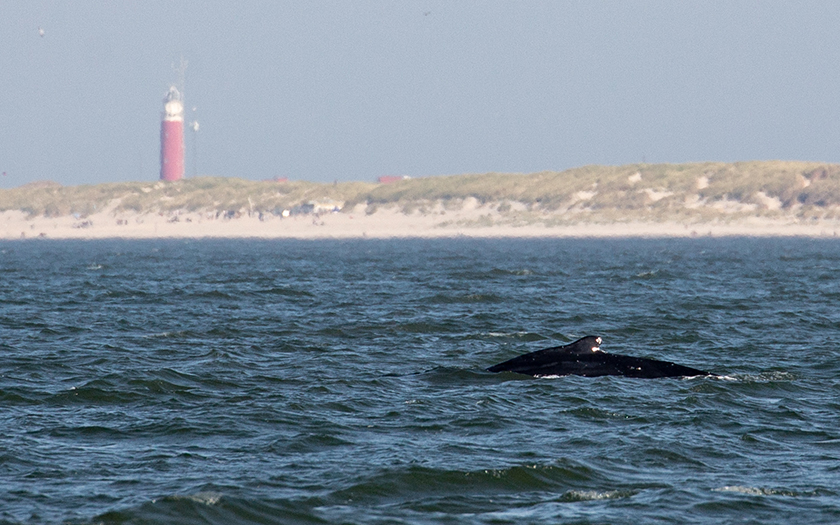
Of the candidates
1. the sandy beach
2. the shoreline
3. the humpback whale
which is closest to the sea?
the humpback whale

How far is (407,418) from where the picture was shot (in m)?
19.7

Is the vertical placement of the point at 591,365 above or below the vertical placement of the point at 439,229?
below

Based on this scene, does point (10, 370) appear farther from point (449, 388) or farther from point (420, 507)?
point (420, 507)

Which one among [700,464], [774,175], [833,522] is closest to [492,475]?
[700,464]

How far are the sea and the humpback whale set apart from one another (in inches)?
21.9

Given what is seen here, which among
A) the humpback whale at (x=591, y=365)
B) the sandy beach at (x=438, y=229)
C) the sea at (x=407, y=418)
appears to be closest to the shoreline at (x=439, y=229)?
the sandy beach at (x=438, y=229)

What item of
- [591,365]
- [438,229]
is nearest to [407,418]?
[591,365]

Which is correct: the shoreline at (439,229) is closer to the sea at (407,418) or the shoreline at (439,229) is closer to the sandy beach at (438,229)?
the sandy beach at (438,229)

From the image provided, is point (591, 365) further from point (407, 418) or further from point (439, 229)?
point (439, 229)

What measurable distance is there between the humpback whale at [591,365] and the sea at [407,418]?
1.83 feet

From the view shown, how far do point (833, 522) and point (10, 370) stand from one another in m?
18.0

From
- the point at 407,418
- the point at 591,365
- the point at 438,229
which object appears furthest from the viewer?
the point at 438,229

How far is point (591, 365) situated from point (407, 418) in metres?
5.74

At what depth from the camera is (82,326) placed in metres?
35.5
